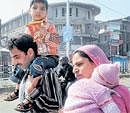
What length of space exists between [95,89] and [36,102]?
758 mm

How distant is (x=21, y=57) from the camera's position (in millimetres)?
3070

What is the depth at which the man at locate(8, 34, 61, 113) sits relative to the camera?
297 centimetres

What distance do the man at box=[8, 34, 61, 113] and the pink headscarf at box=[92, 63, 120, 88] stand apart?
2.15 ft

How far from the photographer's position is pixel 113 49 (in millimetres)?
44625

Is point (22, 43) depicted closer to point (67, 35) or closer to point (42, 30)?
point (42, 30)

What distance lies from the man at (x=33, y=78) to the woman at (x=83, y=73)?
0.32m

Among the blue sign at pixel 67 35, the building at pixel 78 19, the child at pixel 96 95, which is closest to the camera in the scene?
the child at pixel 96 95

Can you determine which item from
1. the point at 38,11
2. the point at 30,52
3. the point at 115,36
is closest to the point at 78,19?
the point at 115,36

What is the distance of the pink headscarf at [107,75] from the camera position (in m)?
2.39

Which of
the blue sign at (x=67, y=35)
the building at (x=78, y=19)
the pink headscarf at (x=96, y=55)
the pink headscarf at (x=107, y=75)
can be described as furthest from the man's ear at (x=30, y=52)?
the building at (x=78, y=19)

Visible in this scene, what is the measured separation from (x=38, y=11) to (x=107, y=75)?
1.33 meters

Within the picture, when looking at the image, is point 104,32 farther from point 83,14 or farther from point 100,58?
point 100,58

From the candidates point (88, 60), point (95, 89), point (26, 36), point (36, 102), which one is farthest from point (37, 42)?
point (95, 89)

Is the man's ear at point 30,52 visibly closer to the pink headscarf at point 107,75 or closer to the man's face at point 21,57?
the man's face at point 21,57
